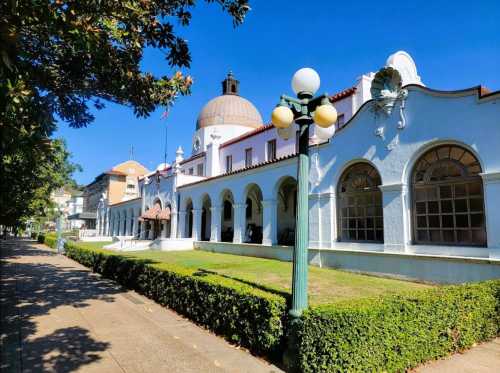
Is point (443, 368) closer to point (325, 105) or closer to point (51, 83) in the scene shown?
point (325, 105)

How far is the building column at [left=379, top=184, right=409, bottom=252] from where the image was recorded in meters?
11.9

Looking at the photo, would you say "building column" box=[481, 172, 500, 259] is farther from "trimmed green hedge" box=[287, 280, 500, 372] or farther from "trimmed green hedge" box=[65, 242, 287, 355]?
"trimmed green hedge" box=[65, 242, 287, 355]

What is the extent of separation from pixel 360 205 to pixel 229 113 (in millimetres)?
23103

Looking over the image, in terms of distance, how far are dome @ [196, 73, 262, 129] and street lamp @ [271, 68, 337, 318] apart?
28640mm

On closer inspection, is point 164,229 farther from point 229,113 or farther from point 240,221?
point 240,221

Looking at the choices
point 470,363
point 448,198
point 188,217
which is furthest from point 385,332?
point 188,217

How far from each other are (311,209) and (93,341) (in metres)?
10.7

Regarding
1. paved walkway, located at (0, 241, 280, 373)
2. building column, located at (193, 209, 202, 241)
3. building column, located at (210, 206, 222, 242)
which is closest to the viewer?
paved walkway, located at (0, 241, 280, 373)

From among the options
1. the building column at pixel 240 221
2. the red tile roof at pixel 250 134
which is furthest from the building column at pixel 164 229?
the building column at pixel 240 221

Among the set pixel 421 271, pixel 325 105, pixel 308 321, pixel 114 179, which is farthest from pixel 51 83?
pixel 114 179

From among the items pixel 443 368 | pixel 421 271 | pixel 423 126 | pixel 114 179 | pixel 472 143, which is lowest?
pixel 443 368

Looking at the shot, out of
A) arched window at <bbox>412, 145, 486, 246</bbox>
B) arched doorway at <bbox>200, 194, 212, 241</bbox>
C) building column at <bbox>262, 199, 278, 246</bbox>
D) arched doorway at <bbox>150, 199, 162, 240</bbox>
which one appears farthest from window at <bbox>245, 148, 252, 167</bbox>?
arched window at <bbox>412, 145, 486, 246</bbox>

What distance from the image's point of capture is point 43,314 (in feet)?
27.9

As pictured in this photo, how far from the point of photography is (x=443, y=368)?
536 cm
